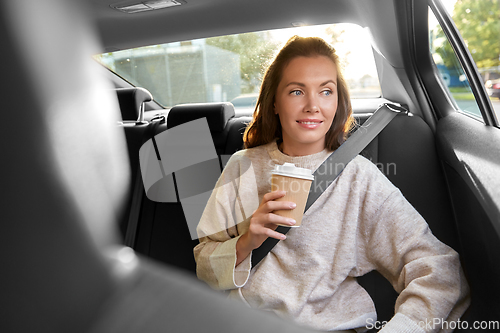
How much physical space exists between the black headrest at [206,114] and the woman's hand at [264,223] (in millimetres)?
836

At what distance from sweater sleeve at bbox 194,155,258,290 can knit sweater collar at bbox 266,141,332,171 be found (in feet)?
0.33

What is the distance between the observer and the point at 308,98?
111 cm

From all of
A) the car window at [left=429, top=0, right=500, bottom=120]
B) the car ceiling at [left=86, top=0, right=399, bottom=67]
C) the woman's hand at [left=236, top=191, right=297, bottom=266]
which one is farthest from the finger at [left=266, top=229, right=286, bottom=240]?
the car ceiling at [left=86, top=0, right=399, bottom=67]

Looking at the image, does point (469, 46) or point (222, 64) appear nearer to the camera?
point (469, 46)

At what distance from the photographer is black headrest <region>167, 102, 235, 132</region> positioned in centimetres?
177

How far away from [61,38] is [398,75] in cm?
146

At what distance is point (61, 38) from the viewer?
20cm

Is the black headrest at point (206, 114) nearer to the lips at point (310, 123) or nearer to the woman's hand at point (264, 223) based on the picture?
the lips at point (310, 123)

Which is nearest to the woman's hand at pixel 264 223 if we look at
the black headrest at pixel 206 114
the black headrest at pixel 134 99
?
the black headrest at pixel 206 114

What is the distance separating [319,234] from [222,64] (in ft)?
3.71

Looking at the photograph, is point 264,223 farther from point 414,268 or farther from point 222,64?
point 222,64

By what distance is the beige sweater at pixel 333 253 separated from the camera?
0.94 meters


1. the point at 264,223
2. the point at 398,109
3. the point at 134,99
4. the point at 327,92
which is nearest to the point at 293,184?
the point at 264,223

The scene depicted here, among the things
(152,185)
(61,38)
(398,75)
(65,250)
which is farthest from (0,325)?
(152,185)
